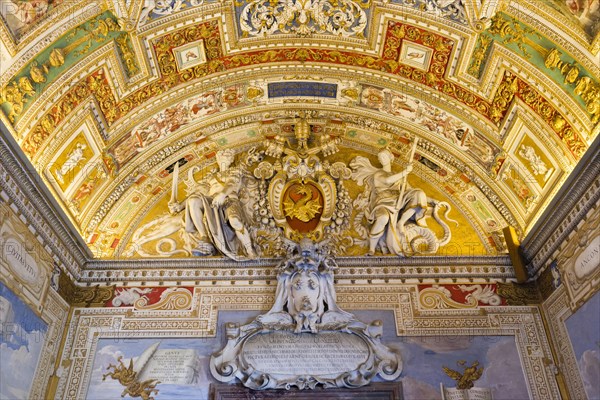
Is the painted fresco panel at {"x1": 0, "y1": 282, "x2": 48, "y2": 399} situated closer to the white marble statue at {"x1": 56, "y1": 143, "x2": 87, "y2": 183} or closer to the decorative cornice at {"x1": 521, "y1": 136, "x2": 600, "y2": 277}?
the white marble statue at {"x1": 56, "y1": 143, "x2": 87, "y2": 183}

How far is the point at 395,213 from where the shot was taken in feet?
31.8

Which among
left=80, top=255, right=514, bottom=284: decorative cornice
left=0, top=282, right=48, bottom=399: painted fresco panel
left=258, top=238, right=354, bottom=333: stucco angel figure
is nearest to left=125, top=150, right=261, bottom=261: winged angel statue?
left=80, top=255, right=514, bottom=284: decorative cornice

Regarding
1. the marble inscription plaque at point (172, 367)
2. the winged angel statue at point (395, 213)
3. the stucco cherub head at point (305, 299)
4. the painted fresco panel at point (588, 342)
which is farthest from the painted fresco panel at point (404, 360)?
the winged angel statue at point (395, 213)

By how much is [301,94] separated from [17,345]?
645 cm

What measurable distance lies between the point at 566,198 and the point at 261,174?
523cm

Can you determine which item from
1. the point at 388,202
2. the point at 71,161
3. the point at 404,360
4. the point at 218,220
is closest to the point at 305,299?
the point at 404,360

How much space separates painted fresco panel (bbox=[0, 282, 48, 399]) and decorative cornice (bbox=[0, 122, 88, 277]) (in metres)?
1.14

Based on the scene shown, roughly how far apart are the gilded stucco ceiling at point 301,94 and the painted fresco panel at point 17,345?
1.94 m

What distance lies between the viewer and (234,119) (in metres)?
10.6

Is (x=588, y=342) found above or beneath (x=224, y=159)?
beneath

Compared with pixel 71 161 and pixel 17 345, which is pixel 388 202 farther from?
pixel 17 345

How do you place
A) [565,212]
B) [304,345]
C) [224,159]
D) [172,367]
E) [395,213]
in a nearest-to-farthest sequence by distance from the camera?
[565,212], [172,367], [304,345], [395,213], [224,159]

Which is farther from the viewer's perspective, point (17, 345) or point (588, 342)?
point (588, 342)

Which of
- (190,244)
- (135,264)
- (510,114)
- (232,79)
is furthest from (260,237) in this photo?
(510,114)
